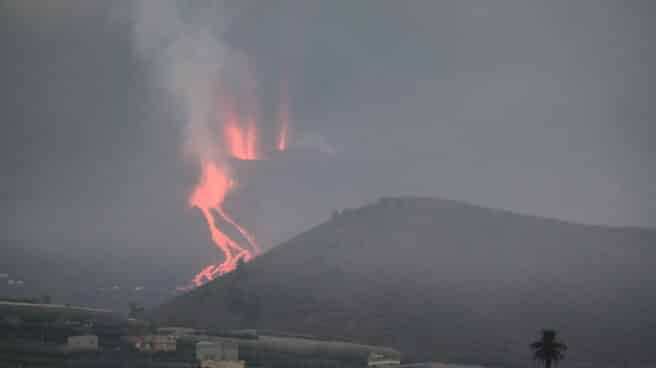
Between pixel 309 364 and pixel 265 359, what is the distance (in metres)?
8.85

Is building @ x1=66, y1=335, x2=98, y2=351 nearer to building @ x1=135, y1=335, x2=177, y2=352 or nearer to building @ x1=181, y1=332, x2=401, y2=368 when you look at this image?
building @ x1=135, y1=335, x2=177, y2=352

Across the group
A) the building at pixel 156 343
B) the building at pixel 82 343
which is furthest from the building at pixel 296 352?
the building at pixel 82 343

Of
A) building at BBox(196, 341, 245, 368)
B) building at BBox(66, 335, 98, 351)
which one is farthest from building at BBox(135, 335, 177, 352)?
building at BBox(196, 341, 245, 368)

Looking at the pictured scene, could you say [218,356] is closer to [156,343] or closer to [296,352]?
[156,343]

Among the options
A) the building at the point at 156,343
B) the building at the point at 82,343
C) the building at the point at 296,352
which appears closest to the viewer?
the building at the point at 82,343

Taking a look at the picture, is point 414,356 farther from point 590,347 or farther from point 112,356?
point 112,356

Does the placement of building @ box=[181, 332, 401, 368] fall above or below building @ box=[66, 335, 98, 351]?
above

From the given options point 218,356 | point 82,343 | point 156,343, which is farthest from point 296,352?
point 82,343

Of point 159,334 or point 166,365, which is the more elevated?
point 159,334

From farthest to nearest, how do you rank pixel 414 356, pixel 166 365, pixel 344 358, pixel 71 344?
pixel 414 356 < pixel 344 358 < pixel 71 344 < pixel 166 365

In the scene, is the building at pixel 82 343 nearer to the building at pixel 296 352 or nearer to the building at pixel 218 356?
the building at pixel 296 352

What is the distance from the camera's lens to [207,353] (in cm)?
15838

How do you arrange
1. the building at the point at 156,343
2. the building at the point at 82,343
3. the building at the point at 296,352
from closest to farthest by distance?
the building at the point at 82,343 < the building at the point at 296,352 < the building at the point at 156,343

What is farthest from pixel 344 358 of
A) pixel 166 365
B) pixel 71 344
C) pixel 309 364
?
pixel 71 344
